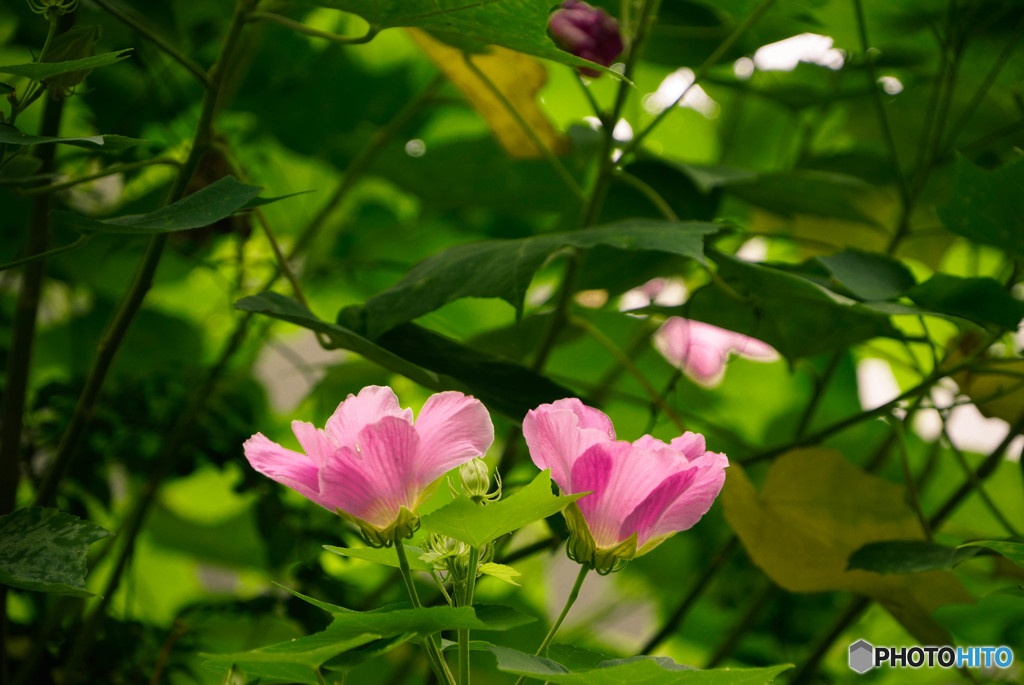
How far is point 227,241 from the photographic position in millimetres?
784

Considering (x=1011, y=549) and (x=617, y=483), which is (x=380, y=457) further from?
(x=1011, y=549)

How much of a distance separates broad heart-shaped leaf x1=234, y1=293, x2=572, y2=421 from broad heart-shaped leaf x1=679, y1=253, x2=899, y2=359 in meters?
0.10

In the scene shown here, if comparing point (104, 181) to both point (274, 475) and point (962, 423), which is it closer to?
point (274, 475)

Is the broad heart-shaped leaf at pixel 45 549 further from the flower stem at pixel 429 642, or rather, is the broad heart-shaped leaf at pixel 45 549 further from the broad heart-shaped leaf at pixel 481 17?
the broad heart-shaped leaf at pixel 481 17

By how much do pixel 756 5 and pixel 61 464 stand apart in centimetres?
41

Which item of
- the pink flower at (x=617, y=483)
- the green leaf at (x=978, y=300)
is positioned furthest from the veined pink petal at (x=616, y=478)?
the green leaf at (x=978, y=300)

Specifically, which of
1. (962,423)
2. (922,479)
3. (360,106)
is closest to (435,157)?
(360,106)

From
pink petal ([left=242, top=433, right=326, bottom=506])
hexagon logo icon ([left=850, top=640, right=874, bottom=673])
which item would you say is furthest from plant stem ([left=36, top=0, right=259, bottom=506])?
hexagon logo icon ([left=850, top=640, right=874, bottom=673])

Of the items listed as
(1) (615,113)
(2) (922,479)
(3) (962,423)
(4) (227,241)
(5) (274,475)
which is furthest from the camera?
(3) (962,423)

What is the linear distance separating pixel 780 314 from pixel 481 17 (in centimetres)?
23

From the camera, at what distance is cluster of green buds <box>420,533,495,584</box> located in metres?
0.22

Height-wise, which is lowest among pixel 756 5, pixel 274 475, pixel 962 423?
pixel 274 475

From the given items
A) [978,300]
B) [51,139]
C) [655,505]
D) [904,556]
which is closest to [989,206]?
[978,300]

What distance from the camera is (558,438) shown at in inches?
8.6
